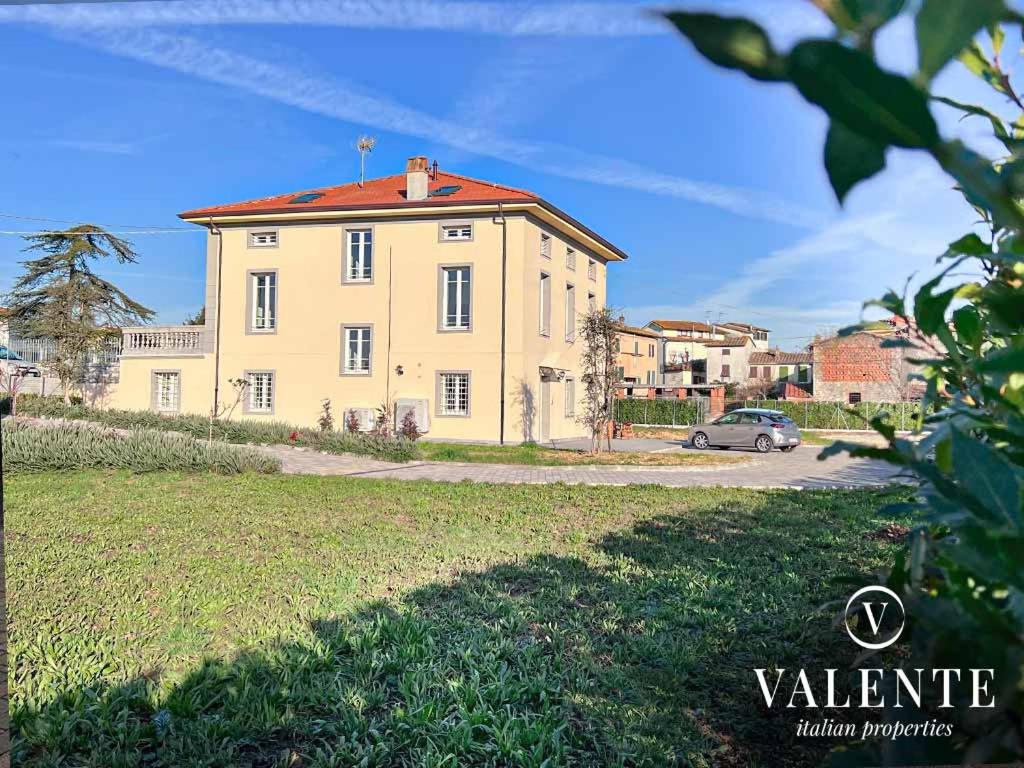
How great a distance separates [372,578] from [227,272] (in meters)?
16.2

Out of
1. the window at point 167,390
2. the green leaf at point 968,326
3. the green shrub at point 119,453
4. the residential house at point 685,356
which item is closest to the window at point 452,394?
the window at point 167,390

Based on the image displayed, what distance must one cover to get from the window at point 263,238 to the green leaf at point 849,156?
18851mm

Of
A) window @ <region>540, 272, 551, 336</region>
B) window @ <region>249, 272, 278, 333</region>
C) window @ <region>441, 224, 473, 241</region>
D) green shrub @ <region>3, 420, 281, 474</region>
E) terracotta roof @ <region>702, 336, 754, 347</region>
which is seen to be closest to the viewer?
green shrub @ <region>3, 420, 281, 474</region>

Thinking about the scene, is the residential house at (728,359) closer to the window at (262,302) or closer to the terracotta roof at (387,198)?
the terracotta roof at (387,198)

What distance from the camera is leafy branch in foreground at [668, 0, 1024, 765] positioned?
0.76 feet

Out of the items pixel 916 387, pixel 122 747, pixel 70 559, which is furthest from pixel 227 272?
pixel 916 387

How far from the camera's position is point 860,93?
0.77ft

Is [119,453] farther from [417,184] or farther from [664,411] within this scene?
[664,411]

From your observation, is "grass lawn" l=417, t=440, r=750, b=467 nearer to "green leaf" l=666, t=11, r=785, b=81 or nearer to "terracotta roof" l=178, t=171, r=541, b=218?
"terracotta roof" l=178, t=171, r=541, b=218

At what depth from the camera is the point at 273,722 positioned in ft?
6.65

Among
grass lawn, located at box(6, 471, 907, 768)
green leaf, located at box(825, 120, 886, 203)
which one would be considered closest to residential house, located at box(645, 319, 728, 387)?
grass lawn, located at box(6, 471, 907, 768)

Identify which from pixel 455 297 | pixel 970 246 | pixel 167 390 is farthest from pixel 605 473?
pixel 167 390

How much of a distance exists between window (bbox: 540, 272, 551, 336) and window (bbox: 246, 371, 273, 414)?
7.15 m

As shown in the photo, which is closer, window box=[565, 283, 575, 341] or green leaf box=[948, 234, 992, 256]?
green leaf box=[948, 234, 992, 256]
